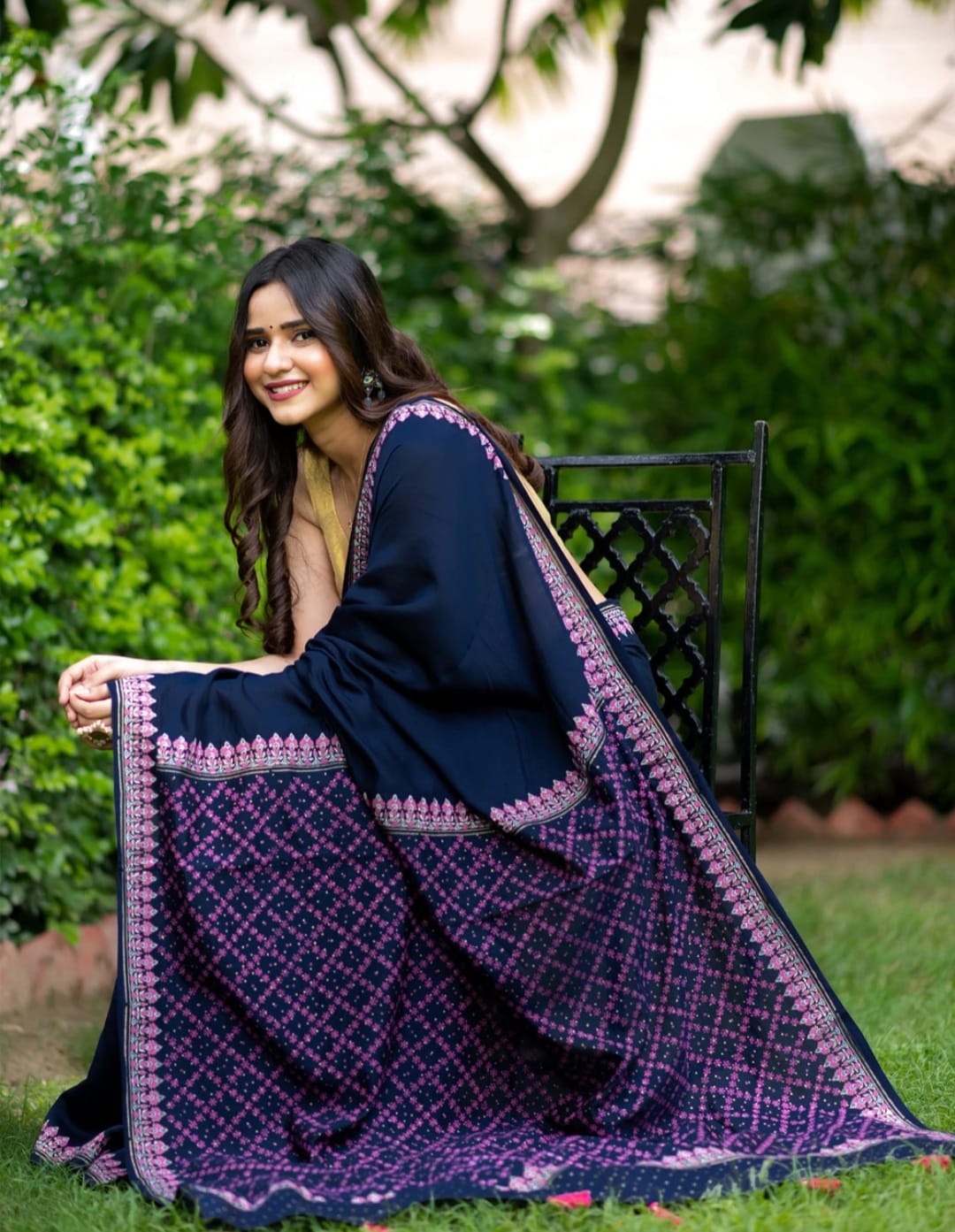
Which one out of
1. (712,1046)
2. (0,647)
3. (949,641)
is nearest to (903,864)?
(949,641)

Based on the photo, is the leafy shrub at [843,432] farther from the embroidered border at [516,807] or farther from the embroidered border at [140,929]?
the embroidered border at [140,929]

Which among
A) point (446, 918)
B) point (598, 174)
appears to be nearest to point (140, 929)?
point (446, 918)

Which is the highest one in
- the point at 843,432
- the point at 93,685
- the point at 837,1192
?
the point at 843,432

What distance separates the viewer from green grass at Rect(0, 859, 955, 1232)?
197 centimetres

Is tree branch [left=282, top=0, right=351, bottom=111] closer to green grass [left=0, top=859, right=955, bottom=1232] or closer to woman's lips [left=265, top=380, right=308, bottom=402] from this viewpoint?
woman's lips [left=265, top=380, right=308, bottom=402]

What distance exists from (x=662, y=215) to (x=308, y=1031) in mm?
4249

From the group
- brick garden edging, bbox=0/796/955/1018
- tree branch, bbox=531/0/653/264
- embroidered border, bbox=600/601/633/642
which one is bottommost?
brick garden edging, bbox=0/796/955/1018

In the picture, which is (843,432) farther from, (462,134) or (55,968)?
(55,968)

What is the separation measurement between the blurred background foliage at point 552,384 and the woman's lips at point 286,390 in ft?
2.71

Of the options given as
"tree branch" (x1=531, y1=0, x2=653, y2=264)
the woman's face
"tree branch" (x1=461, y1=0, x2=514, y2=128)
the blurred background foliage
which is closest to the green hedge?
Answer: the blurred background foliage

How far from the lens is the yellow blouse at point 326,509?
2.76 m

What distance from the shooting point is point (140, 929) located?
220 cm

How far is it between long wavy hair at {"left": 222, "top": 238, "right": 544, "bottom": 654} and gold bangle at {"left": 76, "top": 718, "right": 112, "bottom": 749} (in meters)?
0.43

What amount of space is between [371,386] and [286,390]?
14cm
